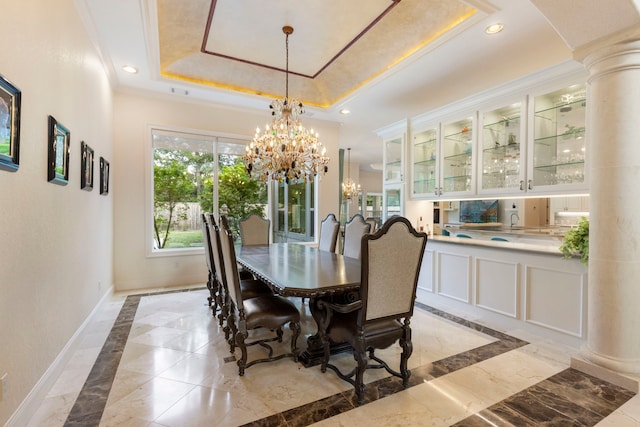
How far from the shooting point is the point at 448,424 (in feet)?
5.75

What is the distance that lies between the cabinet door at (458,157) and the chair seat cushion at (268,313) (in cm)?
291

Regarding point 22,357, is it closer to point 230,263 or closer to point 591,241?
point 230,263

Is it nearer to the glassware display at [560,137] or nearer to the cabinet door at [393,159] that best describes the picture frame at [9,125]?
the glassware display at [560,137]

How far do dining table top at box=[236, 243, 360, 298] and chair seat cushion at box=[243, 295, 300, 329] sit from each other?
9.1 inches

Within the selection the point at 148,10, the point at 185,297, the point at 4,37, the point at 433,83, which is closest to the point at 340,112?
the point at 433,83

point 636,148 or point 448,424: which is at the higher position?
point 636,148

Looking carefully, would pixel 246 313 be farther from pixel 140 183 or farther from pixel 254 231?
pixel 140 183

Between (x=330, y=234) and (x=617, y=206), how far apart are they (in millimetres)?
2726

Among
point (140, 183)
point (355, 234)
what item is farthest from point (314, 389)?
point (140, 183)

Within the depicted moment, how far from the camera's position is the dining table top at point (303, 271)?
2102 mm

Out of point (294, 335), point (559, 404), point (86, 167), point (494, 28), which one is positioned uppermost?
point (494, 28)

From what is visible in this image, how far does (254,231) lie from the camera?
463 centimetres

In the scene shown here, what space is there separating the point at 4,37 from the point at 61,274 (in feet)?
5.25

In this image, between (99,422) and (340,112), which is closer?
(99,422)
